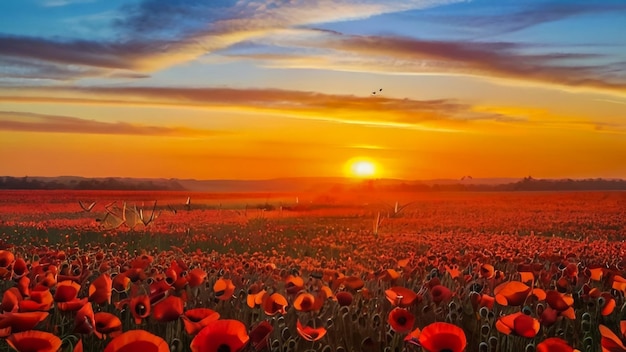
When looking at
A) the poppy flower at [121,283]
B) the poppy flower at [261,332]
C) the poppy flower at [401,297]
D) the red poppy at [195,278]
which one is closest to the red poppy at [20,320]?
the poppy flower at [261,332]

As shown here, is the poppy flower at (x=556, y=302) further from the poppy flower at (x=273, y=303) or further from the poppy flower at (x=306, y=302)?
the poppy flower at (x=273, y=303)

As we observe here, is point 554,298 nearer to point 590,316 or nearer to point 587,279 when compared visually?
point 590,316

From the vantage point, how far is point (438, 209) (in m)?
15.5

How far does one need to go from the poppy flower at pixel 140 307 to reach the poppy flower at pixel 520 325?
1850 millimetres

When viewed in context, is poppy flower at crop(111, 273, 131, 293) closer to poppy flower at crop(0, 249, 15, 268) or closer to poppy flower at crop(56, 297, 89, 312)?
poppy flower at crop(56, 297, 89, 312)

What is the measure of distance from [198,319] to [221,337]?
21.6 inches

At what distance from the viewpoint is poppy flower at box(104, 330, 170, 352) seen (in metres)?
3.05

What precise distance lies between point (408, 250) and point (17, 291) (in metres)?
5.25

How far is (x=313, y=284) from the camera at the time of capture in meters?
6.20

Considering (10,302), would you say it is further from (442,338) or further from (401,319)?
(442,338)

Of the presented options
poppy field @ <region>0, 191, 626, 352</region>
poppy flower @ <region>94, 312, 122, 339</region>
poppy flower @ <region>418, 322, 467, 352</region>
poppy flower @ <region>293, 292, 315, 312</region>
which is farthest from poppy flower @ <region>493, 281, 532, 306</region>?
poppy flower @ <region>94, 312, 122, 339</region>

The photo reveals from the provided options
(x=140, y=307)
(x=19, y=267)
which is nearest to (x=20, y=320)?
(x=140, y=307)

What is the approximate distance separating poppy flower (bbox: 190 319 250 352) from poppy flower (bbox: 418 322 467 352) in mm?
762

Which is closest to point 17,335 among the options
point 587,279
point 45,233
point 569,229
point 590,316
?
point 590,316
